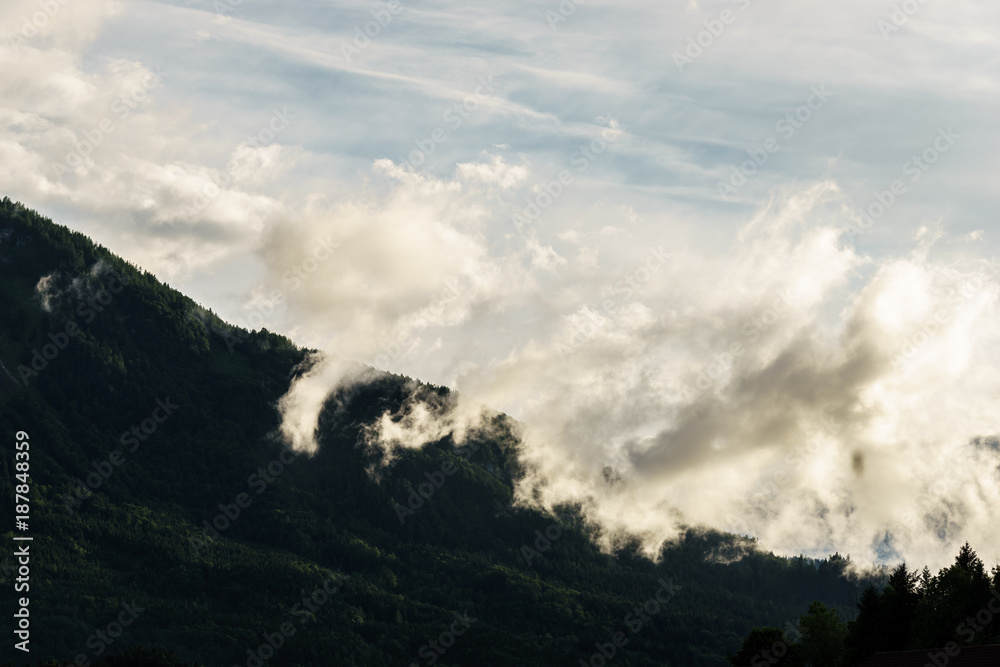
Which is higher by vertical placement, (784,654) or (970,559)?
(970,559)

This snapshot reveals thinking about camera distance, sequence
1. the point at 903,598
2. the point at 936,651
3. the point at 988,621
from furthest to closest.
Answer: the point at 903,598 < the point at 988,621 < the point at 936,651

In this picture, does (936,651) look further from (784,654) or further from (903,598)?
(784,654)

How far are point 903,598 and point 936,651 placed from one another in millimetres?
59818

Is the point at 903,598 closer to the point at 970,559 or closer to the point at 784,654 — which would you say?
the point at 970,559

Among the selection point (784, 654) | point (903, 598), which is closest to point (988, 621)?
point (903, 598)

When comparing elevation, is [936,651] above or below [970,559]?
below

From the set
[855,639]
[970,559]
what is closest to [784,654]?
[855,639]

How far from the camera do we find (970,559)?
506 feet

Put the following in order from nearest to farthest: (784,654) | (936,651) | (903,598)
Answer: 1. (936,651)
2. (903,598)
3. (784,654)

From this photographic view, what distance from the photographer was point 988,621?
438 feet

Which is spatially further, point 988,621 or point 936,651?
point 988,621

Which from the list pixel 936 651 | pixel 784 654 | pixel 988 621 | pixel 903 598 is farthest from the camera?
pixel 784 654

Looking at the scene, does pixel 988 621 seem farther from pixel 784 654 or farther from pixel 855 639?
pixel 784 654

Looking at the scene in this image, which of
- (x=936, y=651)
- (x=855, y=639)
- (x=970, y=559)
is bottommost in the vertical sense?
(x=936, y=651)
